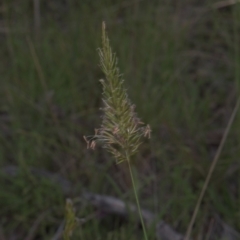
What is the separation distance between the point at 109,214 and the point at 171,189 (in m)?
0.26

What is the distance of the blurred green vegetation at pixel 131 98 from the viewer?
2.35 m

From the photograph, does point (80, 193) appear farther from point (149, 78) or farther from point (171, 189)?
point (149, 78)

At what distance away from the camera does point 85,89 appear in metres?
2.94

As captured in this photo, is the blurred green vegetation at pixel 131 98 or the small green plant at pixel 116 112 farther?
the blurred green vegetation at pixel 131 98

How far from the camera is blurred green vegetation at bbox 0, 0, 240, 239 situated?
7.71ft

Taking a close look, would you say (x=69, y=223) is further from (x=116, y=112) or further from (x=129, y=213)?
(x=129, y=213)

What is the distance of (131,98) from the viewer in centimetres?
258

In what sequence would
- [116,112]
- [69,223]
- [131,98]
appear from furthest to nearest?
[131,98], [69,223], [116,112]

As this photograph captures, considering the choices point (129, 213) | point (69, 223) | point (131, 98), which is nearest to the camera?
point (69, 223)

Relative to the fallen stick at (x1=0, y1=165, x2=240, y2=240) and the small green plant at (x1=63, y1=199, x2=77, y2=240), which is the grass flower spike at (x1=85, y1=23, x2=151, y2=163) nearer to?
the small green plant at (x1=63, y1=199, x2=77, y2=240)

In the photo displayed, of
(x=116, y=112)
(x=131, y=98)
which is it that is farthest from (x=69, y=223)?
(x=131, y=98)

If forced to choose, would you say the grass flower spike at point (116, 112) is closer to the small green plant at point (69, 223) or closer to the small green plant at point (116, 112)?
the small green plant at point (116, 112)

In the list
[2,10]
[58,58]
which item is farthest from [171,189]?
[2,10]

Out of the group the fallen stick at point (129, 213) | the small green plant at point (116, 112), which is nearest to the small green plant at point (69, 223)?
the small green plant at point (116, 112)
